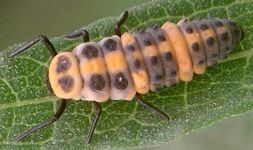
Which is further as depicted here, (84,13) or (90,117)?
(84,13)

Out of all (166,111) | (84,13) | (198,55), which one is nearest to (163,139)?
(166,111)

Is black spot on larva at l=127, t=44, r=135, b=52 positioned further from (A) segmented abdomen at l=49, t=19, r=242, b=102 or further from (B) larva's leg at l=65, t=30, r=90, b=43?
(B) larva's leg at l=65, t=30, r=90, b=43

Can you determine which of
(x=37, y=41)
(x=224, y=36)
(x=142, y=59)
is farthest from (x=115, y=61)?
(x=224, y=36)

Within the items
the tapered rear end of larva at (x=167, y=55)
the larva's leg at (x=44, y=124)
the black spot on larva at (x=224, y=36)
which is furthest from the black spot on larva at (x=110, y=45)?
the black spot on larva at (x=224, y=36)

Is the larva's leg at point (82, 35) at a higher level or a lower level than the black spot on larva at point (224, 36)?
higher

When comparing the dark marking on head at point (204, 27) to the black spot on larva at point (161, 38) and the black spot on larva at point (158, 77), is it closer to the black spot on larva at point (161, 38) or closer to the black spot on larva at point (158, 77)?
the black spot on larva at point (161, 38)

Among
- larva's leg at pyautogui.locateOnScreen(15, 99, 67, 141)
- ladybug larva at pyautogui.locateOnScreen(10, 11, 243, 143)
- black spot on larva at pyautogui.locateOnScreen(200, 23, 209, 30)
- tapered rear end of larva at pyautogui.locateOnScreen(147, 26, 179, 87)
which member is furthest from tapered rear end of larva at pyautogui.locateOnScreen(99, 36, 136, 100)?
black spot on larva at pyautogui.locateOnScreen(200, 23, 209, 30)

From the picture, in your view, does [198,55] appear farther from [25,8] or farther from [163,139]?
[25,8]
